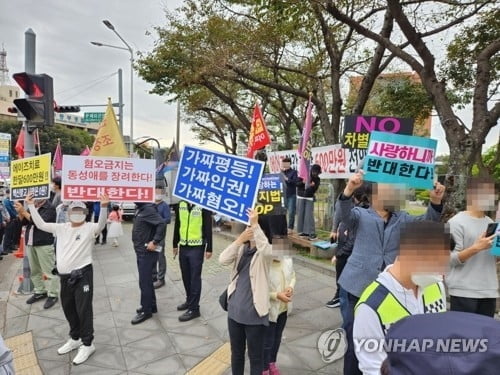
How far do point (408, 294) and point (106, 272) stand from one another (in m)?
7.16

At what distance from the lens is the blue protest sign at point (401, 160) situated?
10.2 feet

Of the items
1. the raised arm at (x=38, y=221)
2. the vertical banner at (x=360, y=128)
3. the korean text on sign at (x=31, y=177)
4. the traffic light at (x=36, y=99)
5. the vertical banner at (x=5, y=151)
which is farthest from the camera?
the vertical banner at (x=5, y=151)

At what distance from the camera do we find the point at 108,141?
4691 mm

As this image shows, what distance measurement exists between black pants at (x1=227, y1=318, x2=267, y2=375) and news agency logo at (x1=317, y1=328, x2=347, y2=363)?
72cm

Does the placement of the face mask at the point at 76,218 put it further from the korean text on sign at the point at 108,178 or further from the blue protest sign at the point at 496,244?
the blue protest sign at the point at 496,244

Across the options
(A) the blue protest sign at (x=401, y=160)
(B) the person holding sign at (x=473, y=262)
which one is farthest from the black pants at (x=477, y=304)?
(A) the blue protest sign at (x=401, y=160)

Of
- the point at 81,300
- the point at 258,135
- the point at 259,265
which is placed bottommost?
the point at 81,300

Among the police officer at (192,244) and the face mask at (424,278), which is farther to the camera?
the police officer at (192,244)

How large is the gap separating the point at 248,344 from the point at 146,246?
2.46m

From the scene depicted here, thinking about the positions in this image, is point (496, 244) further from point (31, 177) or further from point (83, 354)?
point (31, 177)

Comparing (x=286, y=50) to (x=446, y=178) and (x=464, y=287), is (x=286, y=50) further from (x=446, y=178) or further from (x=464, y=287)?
(x=464, y=287)

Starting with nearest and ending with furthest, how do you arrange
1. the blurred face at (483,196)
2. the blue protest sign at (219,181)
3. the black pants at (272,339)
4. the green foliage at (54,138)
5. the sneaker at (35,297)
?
1. the blurred face at (483,196)
2. the blue protest sign at (219,181)
3. the black pants at (272,339)
4. the sneaker at (35,297)
5. the green foliage at (54,138)

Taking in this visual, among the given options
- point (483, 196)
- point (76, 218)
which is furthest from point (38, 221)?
point (483, 196)

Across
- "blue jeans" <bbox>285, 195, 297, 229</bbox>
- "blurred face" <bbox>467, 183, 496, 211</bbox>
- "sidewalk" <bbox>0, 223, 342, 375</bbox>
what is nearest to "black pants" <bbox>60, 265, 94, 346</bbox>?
"sidewalk" <bbox>0, 223, 342, 375</bbox>
